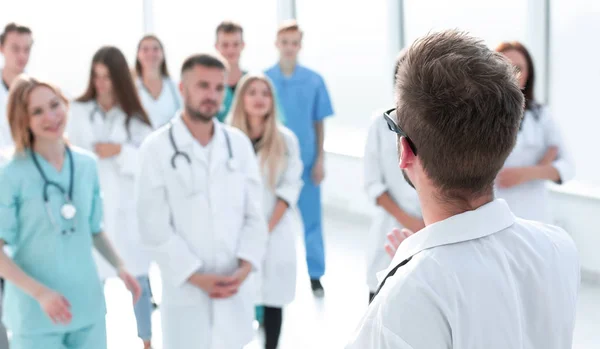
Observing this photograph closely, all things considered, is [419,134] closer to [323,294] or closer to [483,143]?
[483,143]

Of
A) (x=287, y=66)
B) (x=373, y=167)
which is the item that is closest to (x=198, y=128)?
(x=373, y=167)

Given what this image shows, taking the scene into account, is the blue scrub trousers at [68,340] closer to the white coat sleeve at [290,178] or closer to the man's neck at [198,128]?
the man's neck at [198,128]

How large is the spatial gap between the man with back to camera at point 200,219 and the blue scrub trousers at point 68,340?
12.3 inches

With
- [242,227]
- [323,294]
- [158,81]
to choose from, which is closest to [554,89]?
[323,294]

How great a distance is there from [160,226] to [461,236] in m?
1.97

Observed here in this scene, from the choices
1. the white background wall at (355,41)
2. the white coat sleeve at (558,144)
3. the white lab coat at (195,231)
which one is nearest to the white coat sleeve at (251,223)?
the white lab coat at (195,231)

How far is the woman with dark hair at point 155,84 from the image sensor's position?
5.05 metres

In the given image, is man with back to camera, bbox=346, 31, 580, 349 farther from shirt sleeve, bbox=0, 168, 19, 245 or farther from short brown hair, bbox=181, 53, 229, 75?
short brown hair, bbox=181, 53, 229, 75

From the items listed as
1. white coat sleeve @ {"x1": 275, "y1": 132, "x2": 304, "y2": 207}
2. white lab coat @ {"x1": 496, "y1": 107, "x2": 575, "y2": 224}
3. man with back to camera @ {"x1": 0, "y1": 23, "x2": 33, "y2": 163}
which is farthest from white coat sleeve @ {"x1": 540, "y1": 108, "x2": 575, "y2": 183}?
man with back to camera @ {"x1": 0, "y1": 23, "x2": 33, "y2": 163}

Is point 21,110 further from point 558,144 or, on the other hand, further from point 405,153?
point 558,144

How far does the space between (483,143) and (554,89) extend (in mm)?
4269

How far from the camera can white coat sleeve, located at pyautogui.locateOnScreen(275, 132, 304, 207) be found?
400cm

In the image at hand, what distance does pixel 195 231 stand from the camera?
10.1 ft

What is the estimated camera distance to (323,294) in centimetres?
516
